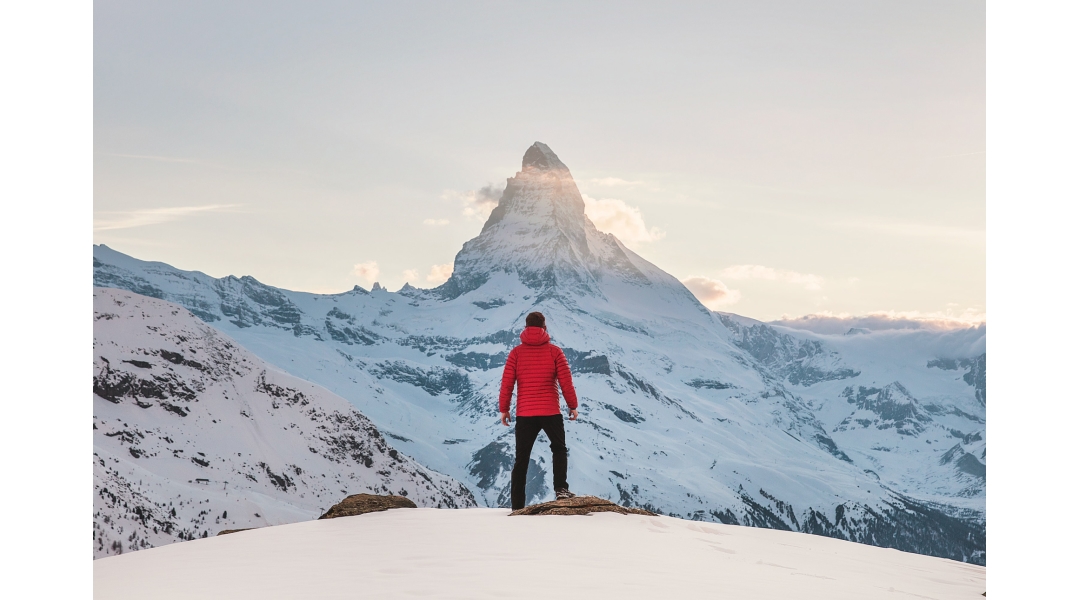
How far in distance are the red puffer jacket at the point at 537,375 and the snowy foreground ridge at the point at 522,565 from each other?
5.44 feet

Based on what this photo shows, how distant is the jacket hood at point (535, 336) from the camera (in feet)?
42.2

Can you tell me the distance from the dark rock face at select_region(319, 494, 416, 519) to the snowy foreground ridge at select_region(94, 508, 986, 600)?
3.21 ft

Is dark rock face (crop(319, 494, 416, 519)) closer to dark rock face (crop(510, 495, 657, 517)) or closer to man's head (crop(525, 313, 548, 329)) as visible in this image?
dark rock face (crop(510, 495, 657, 517))

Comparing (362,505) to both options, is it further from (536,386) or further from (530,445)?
(536,386)

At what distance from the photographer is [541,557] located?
8.69 metres

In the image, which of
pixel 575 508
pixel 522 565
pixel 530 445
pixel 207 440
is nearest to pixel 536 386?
pixel 530 445

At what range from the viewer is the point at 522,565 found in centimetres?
819

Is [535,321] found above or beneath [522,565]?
above

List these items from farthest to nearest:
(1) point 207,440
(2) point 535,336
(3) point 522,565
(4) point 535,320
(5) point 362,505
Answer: (1) point 207,440, (5) point 362,505, (4) point 535,320, (2) point 535,336, (3) point 522,565

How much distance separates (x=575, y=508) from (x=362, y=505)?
362 centimetres

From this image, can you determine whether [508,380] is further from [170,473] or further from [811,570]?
[170,473]

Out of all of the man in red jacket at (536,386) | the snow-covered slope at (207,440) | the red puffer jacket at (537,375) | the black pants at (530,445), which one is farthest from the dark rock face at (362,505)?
the snow-covered slope at (207,440)

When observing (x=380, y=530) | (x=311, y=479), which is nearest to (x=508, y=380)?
(x=380, y=530)
